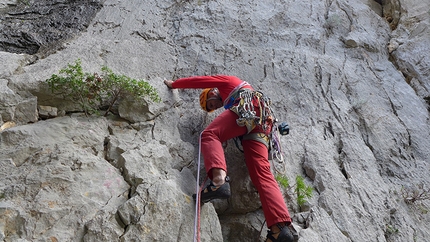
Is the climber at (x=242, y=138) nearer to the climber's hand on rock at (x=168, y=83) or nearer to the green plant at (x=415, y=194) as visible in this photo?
the climber's hand on rock at (x=168, y=83)

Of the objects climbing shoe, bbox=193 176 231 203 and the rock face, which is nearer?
the rock face

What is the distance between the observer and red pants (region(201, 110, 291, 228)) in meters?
3.29

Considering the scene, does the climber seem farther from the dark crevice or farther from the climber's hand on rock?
the dark crevice

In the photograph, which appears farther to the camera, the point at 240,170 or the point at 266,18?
the point at 266,18

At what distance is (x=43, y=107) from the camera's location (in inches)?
154

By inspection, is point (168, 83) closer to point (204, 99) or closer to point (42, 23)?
point (204, 99)

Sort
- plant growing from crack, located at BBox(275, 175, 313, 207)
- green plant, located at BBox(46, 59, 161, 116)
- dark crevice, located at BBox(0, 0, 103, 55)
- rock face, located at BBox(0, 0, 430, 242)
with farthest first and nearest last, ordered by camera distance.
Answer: dark crevice, located at BBox(0, 0, 103, 55)
plant growing from crack, located at BBox(275, 175, 313, 207)
green plant, located at BBox(46, 59, 161, 116)
rock face, located at BBox(0, 0, 430, 242)

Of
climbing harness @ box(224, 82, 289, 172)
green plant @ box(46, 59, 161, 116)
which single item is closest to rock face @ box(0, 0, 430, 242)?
green plant @ box(46, 59, 161, 116)

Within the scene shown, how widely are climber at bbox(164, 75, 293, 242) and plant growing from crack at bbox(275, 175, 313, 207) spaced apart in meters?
0.45

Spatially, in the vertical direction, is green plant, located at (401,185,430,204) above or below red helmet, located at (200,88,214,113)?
above

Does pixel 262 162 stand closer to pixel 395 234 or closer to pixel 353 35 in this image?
pixel 395 234

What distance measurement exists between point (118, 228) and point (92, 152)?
91cm

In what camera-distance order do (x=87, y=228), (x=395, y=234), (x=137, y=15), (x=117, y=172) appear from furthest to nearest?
1. (x=137, y=15)
2. (x=395, y=234)
3. (x=117, y=172)
4. (x=87, y=228)

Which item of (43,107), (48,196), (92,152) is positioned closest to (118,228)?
(48,196)
